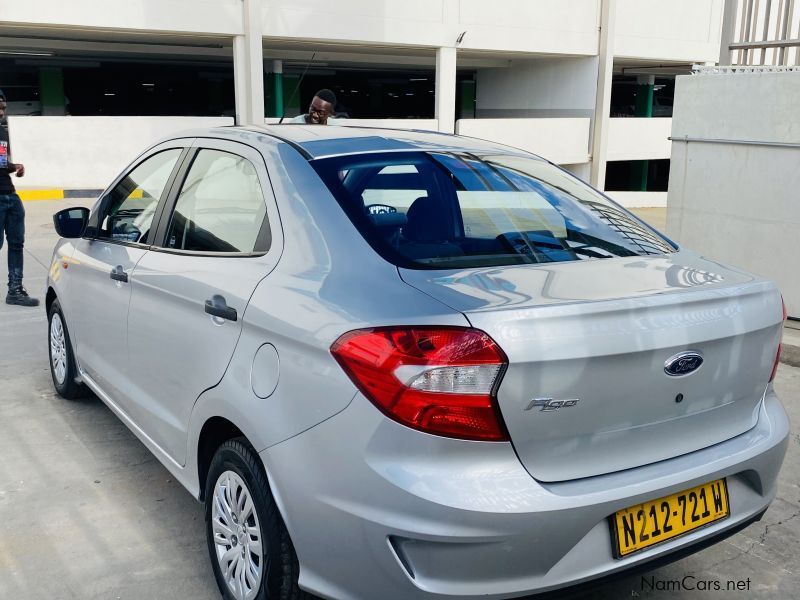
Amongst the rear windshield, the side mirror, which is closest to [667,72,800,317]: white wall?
A: the rear windshield

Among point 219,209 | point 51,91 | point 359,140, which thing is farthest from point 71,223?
point 51,91

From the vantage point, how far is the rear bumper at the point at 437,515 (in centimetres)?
197

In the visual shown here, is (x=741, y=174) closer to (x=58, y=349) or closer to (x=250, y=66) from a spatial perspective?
(x=58, y=349)

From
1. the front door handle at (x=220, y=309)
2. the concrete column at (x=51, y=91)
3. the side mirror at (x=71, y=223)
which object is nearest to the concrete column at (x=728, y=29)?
the side mirror at (x=71, y=223)

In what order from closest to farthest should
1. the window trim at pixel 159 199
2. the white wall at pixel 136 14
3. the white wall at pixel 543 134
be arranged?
the window trim at pixel 159 199 < the white wall at pixel 136 14 < the white wall at pixel 543 134

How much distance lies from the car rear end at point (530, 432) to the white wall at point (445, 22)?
1439 centimetres

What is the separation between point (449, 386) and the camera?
2.00 meters

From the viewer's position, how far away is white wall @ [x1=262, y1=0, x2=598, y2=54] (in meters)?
15.8

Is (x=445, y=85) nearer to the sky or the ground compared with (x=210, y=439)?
nearer to the sky

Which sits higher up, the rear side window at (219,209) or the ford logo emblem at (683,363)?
the rear side window at (219,209)

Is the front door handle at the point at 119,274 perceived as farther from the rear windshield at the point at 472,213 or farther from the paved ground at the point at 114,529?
the rear windshield at the point at 472,213

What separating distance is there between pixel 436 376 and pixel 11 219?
602 cm

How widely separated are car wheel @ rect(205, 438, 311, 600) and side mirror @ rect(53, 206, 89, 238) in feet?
6.97

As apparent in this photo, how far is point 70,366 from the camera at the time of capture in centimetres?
441
